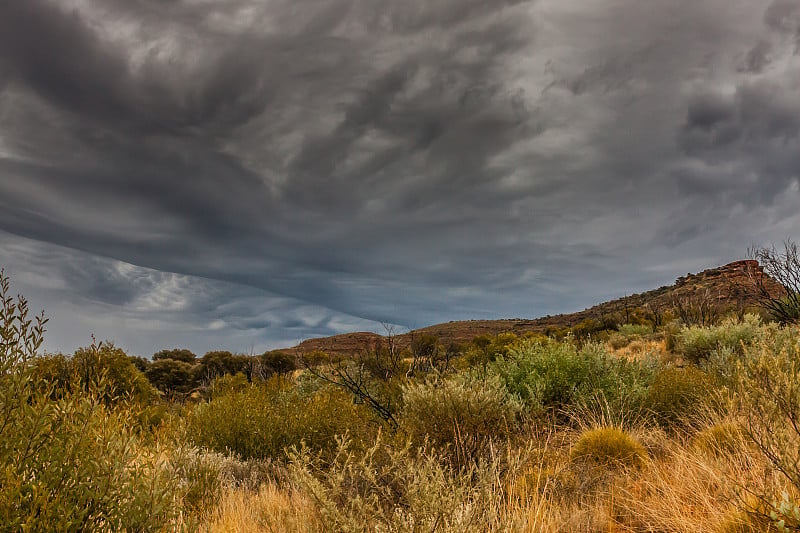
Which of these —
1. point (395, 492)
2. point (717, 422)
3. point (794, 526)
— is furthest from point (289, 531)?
point (717, 422)

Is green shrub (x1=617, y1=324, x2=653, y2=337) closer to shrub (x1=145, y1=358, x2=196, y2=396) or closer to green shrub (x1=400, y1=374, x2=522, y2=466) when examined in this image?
green shrub (x1=400, y1=374, x2=522, y2=466)

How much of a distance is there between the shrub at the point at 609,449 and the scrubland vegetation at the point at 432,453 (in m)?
0.02

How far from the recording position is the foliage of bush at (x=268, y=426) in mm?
8383

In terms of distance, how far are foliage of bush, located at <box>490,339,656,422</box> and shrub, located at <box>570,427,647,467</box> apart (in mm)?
1559

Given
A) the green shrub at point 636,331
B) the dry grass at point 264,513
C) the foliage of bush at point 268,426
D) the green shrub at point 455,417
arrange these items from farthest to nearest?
the green shrub at point 636,331, the foliage of bush at point 268,426, the green shrub at point 455,417, the dry grass at point 264,513

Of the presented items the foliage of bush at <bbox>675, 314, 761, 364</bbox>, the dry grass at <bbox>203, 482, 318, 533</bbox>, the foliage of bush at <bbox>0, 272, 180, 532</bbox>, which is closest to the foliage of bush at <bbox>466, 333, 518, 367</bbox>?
the foliage of bush at <bbox>675, 314, 761, 364</bbox>

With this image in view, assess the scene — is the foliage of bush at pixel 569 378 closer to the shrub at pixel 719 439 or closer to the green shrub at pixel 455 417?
the green shrub at pixel 455 417

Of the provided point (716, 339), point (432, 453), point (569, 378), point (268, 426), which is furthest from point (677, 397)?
point (716, 339)

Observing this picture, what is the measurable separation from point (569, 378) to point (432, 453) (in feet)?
21.3

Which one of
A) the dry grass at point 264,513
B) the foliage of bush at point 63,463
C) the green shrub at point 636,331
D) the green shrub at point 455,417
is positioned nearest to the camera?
the foliage of bush at point 63,463

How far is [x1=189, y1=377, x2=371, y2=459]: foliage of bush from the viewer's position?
838 cm

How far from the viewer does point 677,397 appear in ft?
28.4

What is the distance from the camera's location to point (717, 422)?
6797 mm

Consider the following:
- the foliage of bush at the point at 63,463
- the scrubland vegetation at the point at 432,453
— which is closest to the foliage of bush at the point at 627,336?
the scrubland vegetation at the point at 432,453
